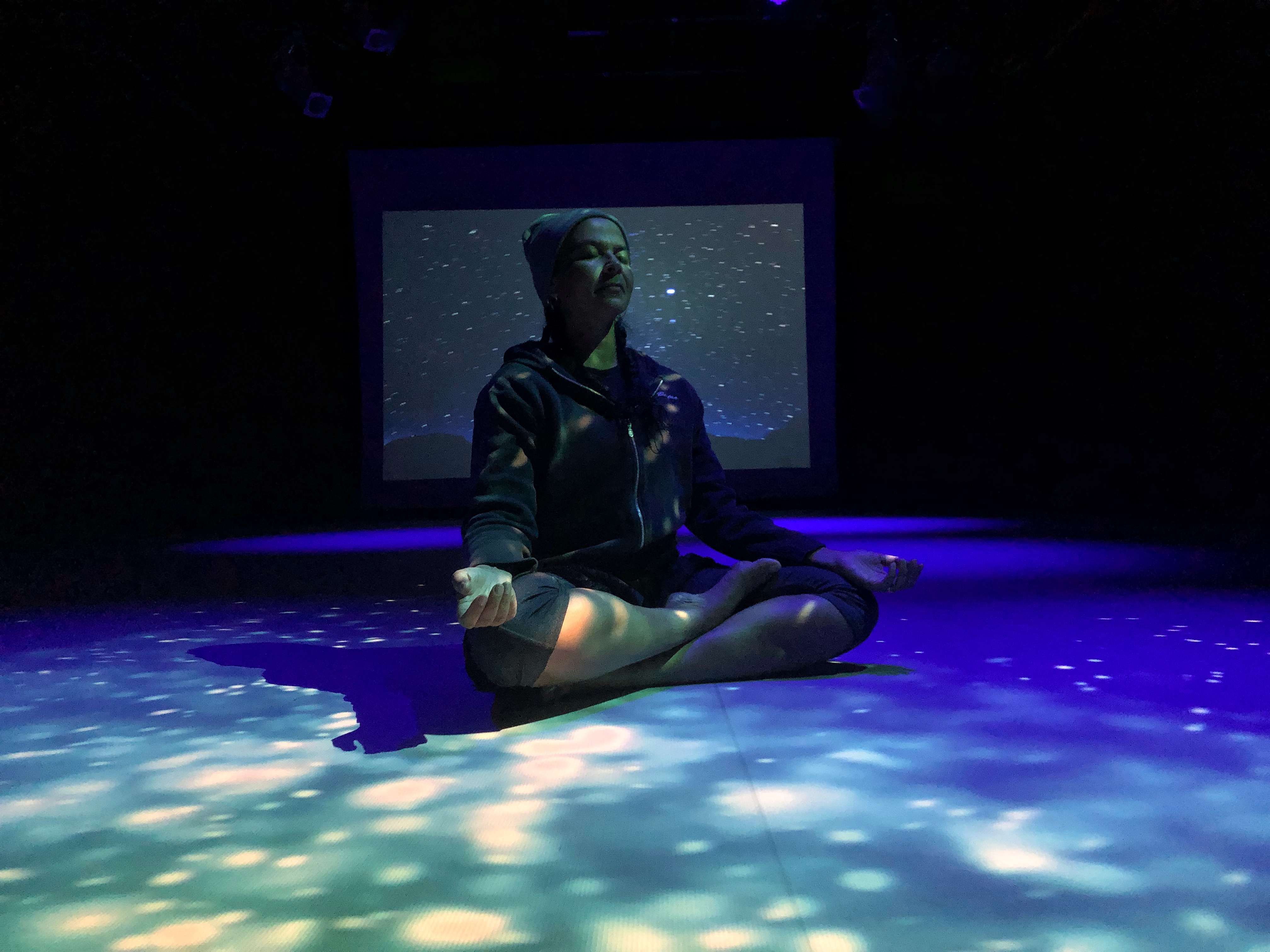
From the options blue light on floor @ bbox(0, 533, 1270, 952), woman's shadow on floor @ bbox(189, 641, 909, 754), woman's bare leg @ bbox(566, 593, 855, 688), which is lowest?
blue light on floor @ bbox(0, 533, 1270, 952)

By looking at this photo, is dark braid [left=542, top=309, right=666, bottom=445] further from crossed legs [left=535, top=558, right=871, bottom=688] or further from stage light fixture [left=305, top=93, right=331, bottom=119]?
stage light fixture [left=305, top=93, right=331, bottom=119]

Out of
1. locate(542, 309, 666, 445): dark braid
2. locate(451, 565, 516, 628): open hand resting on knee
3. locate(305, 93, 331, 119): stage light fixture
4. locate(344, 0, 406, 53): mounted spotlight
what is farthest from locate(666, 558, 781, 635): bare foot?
locate(305, 93, 331, 119): stage light fixture

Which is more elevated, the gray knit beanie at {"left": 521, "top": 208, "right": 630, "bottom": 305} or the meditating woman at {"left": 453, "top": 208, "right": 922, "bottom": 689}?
the gray knit beanie at {"left": 521, "top": 208, "right": 630, "bottom": 305}

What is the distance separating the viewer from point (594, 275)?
1.91 metres

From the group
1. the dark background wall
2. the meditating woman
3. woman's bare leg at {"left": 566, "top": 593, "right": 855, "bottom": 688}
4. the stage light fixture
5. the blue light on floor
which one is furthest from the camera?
the stage light fixture

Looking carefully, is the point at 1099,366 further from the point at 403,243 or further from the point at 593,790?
the point at 593,790

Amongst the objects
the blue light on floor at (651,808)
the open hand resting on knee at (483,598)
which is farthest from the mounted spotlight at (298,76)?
the open hand resting on knee at (483,598)

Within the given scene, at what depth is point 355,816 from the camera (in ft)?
4.03

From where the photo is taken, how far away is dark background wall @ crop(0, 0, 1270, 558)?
5527mm

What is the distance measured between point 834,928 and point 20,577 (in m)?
4.12

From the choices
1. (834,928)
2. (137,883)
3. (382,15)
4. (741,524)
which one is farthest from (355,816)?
(382,15)

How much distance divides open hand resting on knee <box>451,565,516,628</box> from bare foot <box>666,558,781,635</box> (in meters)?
0.44

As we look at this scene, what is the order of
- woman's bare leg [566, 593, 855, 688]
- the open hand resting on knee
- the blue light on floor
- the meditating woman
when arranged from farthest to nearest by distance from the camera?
woman's bare leg [566, 593, 855, 688] < the meditating woman < the open hand resting on knee < the blue light on floor

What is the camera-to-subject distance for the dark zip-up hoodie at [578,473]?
182 centimetres
